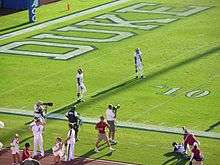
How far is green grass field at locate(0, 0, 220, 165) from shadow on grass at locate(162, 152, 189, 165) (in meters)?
0.03

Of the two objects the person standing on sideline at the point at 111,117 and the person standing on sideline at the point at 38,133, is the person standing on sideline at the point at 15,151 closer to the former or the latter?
the person standing on sideline at the point at 38,133

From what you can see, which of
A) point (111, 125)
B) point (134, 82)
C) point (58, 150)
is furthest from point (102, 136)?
→ point (134, 82)

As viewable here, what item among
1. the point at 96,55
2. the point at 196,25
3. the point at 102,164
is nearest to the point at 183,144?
the point at 102,164

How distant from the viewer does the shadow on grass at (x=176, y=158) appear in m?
24.2

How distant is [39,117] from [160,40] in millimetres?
16415

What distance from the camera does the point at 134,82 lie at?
109ft

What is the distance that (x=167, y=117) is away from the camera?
28.5 m

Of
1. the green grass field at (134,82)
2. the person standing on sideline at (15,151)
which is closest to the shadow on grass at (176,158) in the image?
the green grass field at (134,82)

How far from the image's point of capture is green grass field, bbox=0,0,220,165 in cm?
2648

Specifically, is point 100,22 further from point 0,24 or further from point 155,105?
point 155,105

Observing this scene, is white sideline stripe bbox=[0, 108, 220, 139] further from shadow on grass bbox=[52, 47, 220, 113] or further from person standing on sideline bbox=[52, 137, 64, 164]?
person standing on sideline bbox=[52, 137, 64, 164]

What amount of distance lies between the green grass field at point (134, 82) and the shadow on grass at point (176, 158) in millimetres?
32

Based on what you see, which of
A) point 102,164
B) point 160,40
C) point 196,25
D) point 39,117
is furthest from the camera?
point 196,25

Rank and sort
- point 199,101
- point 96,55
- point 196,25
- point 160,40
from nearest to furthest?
1. point 199,101
2. point 96,55
3. point 160,40
4. point 196,25
